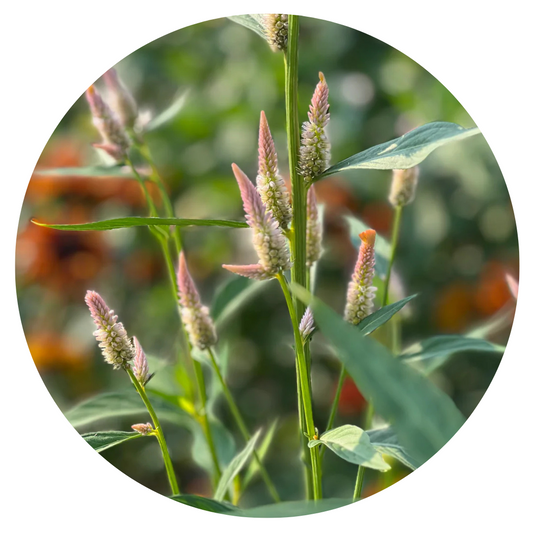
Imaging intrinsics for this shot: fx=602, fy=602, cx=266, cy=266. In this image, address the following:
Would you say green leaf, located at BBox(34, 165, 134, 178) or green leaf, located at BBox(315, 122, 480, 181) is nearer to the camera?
green leaf, located at BBox(315, 122, 480, 181)

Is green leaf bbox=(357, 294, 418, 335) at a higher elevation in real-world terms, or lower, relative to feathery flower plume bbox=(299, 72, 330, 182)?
lower

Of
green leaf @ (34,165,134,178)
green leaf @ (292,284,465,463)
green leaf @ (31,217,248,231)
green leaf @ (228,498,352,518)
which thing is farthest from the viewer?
green leaf @ (34,165,134,178)

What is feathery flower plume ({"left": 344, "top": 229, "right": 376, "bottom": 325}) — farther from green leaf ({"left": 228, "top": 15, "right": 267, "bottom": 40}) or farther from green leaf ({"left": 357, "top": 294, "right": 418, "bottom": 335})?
green leaf ({"left": 228, "top": 15, "right": 267, "bottom": 40})

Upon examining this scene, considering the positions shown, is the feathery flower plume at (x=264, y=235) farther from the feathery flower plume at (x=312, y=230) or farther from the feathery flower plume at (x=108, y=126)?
the feathery flower plume at (x=108, y=126)

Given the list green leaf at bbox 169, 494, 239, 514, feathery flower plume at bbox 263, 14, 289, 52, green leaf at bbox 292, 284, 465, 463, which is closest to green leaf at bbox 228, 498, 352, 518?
green leaf at bbox 169, 494, 239, 514

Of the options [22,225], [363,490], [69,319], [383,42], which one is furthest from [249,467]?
[383,42]

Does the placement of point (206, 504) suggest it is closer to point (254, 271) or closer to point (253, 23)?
point (254, 271)

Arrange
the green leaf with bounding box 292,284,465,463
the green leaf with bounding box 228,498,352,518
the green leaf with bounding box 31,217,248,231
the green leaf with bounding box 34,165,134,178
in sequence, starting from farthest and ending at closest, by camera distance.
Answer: the green leaf with bounding box 34,165,134,178, the green leaf with bounding box 228,498,352,518, the green leaf with bounding box 31,217,248,231, the green leaf with bounding box 292,284,465,463

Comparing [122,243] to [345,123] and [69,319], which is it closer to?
[69,319]

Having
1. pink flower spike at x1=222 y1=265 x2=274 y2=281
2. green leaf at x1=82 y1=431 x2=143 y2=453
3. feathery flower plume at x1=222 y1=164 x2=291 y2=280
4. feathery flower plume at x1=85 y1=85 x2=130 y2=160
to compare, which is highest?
feathery flower plume at x1=85 y1=85 x2=130 y2=160
